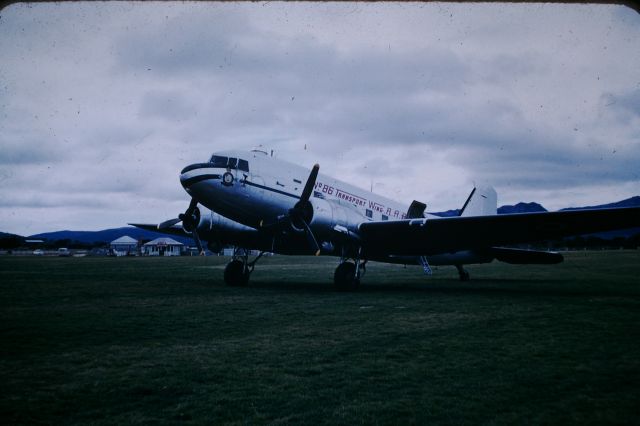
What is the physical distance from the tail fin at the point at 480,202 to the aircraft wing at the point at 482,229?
627cm

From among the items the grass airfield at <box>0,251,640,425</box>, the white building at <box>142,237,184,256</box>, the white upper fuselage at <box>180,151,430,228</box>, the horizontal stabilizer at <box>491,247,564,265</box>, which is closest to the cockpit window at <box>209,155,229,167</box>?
the white upper fuselage at <box>180,151,430,228</box>

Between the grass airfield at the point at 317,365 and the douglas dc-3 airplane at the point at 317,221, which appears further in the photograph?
the douglas dc-3 airplane at the point at 317,221

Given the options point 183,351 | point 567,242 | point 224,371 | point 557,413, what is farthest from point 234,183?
point 567,242

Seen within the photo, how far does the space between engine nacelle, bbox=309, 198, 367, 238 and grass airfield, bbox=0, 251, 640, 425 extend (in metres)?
5.10

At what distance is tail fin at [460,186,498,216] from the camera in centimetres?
2505

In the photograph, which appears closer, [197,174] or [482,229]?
[197,174]

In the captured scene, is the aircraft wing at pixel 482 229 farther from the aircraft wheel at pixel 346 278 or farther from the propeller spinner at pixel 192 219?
the propeller spinner at pixel 192 219

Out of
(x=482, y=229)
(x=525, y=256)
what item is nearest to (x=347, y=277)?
(x=482, y=229)

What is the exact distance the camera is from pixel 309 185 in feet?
52.6

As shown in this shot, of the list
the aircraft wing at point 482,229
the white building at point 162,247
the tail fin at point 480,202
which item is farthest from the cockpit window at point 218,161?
the white building at point 162,247

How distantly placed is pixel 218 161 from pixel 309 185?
323cm

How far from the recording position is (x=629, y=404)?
4.43 m

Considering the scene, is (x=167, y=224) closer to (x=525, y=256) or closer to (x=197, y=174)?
(x=197, y=174)

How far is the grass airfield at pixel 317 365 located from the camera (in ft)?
14.0
